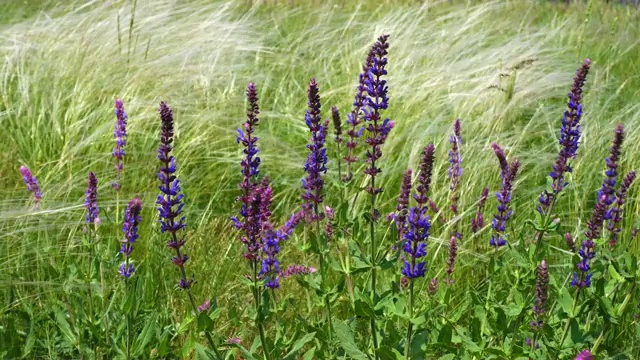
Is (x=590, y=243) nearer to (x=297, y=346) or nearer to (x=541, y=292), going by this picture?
(x=541, y=292)

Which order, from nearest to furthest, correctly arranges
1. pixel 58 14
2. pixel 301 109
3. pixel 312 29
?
pixel 301 109, pixel 312 29, pixel 58 14

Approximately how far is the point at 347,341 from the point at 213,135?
224cm

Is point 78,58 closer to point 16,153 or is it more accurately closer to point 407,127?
point 16,153

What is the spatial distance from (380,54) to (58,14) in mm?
5536

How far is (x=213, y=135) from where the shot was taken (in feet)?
12.8

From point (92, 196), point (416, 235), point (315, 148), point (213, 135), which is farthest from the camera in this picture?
point (213, 135)

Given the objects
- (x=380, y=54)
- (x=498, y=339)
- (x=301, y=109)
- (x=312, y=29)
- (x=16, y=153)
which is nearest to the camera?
(x=380, y=54)

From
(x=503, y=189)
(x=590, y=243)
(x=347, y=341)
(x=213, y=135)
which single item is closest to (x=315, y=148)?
(x=347, y=341)

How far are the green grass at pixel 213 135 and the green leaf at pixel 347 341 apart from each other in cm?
29

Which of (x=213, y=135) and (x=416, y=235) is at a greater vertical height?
(x=416, y=235)

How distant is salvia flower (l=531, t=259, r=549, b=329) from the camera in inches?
69.7

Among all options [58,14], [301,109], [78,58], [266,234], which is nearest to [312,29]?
[301,109]

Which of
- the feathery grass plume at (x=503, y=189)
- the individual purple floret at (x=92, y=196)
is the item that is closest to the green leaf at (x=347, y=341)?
the feathery grass plume at (x=503, y=189)

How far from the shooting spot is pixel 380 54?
6.32ft
